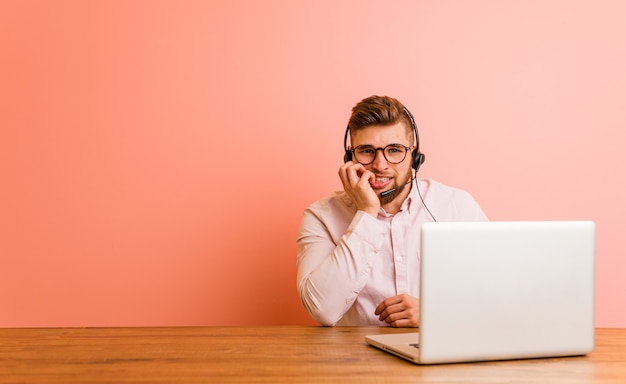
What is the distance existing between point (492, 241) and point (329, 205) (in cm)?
106

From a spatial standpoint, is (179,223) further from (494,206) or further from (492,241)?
(492,241)

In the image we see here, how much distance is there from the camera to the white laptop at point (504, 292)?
4.23ft

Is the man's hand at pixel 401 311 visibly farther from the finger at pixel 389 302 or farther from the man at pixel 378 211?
the man at pixel 378 211

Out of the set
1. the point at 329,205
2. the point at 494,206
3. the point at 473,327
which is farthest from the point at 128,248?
the point at 473,327

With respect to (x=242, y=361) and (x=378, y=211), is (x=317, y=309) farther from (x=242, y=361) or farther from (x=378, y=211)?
(x=242, y=361)

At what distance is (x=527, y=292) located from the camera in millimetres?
1345

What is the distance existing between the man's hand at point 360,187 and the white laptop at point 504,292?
0.79 metres

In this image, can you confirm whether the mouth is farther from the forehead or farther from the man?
the forehead

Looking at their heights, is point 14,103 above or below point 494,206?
above

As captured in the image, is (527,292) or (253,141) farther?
(253,141)

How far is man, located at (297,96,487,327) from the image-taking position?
2119mm

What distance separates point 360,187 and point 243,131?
72 cm

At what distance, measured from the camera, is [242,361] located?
4.42 feet

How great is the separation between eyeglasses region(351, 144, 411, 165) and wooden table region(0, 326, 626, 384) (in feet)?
2.60
